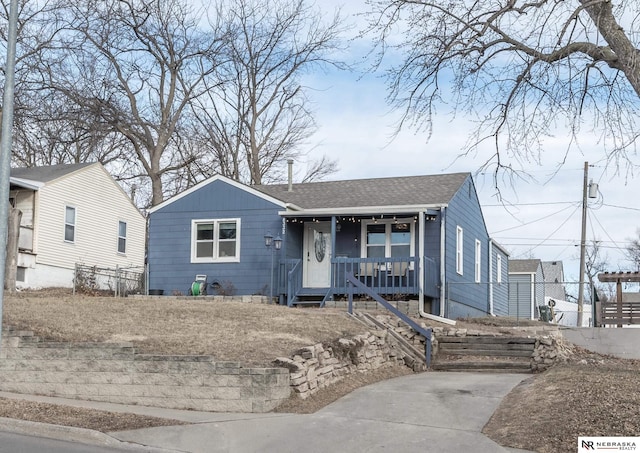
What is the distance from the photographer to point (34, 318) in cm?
1405

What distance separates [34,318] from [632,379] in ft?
35.6

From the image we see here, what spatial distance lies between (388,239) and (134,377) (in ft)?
37.7

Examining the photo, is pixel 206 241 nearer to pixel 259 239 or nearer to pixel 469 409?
pixel 259 239

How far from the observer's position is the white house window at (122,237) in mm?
29547

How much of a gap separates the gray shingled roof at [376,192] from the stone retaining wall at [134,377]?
11.0 meters

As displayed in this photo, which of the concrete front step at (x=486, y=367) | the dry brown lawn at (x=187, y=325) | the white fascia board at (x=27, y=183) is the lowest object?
the concrete front step at (x=486, y=367)

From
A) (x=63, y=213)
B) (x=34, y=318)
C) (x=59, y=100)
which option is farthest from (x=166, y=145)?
(x=34, y=318)

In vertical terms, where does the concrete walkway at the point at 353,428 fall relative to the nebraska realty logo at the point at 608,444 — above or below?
below

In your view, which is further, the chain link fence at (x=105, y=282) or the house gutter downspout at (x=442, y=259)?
the chain link fence at (x=105, y=282)

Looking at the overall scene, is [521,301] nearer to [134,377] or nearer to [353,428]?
[134,377]

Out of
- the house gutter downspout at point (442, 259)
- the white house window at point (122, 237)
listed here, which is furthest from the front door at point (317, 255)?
the white house window at point (122, 237)

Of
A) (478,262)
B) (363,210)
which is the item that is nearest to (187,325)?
(363,210)

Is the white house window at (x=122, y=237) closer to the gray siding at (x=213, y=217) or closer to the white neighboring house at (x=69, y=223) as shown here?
the white neighboring house at (x=69, y=223)

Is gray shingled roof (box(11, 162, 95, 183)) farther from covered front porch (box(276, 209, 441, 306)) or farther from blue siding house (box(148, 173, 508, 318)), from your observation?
covered front porch (box(276, 209, 441, 306))
